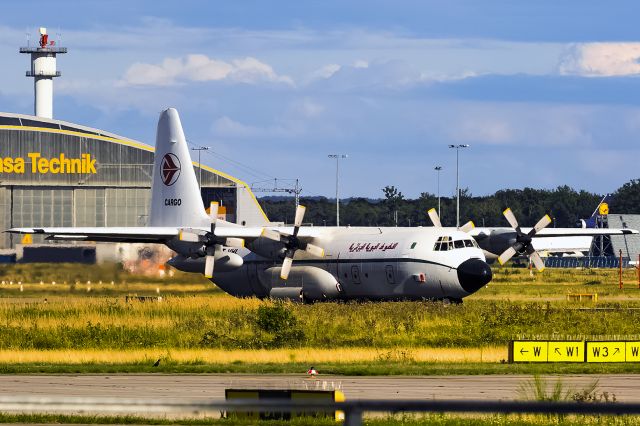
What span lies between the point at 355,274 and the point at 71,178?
200ft

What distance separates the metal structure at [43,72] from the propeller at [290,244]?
84.9 meters

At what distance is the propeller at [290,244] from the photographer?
167 ft

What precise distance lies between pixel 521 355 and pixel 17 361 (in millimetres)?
15346

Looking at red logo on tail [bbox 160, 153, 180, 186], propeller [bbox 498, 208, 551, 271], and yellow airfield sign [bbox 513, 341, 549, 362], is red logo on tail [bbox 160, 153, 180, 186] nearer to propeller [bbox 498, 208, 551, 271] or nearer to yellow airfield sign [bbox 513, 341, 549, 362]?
propeller [bbox 498, 208, 551, 271]

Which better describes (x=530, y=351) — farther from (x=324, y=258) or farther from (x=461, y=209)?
(x=461, y=209)

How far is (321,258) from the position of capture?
51969 millimetres

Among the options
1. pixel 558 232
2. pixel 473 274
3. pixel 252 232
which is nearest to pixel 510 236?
pixel 558 232

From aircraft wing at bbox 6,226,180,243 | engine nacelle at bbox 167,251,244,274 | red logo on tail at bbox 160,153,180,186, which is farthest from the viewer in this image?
red logo on tail at bbox 160,153,180,186

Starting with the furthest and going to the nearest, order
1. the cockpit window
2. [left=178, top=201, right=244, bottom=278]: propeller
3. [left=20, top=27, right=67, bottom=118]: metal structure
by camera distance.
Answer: [left=20, top=27, right=67, bottom=118]: metal structure
[left=178, top=201, right=244, bottom=278]: propeller
the cockpit window

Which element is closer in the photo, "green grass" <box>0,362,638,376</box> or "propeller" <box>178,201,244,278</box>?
"green grass" <box>0,362,638,376</box>

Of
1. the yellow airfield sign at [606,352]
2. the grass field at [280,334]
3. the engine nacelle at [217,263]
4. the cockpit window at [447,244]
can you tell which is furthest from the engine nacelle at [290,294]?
the yellow airfield sign at [606,352]

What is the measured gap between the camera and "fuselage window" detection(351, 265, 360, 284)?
50.5m

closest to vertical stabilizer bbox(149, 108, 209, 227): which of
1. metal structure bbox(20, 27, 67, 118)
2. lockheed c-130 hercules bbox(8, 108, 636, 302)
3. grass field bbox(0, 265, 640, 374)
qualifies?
lockheed c-130 hercules bbox(8, 108, 636, 302)

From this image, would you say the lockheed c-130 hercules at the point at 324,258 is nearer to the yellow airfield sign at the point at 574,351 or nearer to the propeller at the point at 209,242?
the propeller at the point at 209,242
